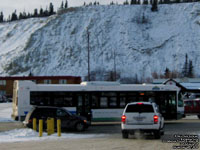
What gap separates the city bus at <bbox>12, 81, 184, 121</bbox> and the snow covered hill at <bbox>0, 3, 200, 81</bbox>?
93631 mm

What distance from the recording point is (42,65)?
136625mm

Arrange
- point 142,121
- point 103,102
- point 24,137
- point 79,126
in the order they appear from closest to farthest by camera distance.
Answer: point 142,121 → point 24,137 → point 79,126 → point 103,102

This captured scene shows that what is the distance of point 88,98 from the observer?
1208 inches

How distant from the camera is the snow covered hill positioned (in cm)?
13100

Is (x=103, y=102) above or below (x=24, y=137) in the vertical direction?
above

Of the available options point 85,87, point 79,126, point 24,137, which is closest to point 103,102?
point 85,87

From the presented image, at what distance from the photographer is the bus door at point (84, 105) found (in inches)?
1197

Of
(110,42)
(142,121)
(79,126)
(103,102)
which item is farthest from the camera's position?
(110,42)

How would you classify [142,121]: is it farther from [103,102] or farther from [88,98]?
[88,98]

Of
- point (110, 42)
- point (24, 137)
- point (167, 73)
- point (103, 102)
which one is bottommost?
point (24, 137)

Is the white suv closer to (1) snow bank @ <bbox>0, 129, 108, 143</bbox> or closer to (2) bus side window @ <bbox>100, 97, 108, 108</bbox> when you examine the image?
(1) snow bank @ <bbox>0, 129, 108, 143</bbox>

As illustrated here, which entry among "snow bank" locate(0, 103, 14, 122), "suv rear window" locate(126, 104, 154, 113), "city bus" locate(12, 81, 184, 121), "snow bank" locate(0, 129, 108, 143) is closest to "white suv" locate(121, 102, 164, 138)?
"suv rear window" locate(126, 104, 154, 113)

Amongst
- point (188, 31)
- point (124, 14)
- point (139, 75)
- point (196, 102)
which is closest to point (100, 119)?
point (196, 102)

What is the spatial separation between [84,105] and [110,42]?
4322 inches
